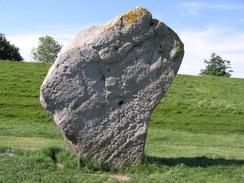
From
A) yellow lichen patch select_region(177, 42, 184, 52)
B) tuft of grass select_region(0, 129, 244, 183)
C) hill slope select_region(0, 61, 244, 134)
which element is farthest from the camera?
hill slope select_region(0, 61, 244, 134)

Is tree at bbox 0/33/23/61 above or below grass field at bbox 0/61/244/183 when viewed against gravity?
above

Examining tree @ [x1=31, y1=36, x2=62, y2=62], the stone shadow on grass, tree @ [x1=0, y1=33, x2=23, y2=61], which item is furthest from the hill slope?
tree @ [x1=31, y1=36, x2=62, y2=62]

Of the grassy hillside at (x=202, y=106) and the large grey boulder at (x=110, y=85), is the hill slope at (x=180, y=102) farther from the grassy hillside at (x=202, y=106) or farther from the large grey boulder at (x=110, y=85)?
the large grey boulder at (x=110, y=85)

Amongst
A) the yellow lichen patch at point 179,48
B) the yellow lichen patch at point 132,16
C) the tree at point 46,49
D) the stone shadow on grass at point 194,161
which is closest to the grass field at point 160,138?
the stone shadow on grass at point 194,161

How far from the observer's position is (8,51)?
160ft

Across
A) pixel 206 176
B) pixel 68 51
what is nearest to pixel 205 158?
pixel 206 176

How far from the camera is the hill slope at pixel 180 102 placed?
19578mm

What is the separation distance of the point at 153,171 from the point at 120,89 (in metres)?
2.38

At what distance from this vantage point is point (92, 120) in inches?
348

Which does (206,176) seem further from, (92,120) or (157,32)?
(157,32)

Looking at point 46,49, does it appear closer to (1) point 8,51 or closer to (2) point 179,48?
(1) point 8,51

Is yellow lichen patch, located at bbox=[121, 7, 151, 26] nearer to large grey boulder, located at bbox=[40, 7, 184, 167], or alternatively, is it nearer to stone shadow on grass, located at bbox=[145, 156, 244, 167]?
large grey boulder, located at bbox=[40, 7, 184, 167]

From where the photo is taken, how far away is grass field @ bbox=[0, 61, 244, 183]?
841 centimetres

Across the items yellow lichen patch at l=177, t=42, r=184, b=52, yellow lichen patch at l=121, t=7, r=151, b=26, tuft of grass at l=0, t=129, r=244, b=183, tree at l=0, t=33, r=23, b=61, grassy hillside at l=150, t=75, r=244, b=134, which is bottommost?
tuft of grass at l=0, t=129, r=244, b=183
